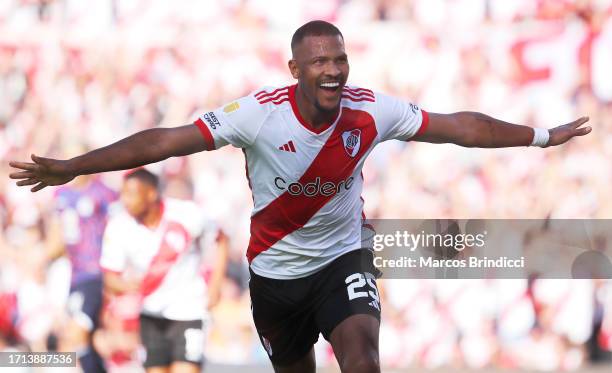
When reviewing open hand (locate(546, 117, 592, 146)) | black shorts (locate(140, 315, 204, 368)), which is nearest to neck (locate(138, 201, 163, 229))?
black shorts (locate(140, 315, 204, 368))

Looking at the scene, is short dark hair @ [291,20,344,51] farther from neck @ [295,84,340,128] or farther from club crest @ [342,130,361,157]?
club crest @ [342,130,361,157]

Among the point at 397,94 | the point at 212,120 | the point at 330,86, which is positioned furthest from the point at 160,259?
the point at 330,86

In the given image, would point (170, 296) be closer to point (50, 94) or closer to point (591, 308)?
point (50, 94)

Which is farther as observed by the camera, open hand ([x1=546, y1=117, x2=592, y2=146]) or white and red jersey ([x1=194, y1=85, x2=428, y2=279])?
open hand ([x1=546, y1=117, x2=592, y2=146])

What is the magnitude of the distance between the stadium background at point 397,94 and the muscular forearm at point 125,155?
7.10 ft

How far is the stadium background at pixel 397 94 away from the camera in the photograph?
665 cm

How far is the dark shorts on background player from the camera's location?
6820 millimetres

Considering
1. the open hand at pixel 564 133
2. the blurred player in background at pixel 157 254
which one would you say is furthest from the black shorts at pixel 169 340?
the open hand at pixel 564 133

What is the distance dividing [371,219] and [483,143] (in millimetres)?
1804

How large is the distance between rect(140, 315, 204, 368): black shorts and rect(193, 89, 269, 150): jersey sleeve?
2432mm

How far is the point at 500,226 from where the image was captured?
675 centimetres

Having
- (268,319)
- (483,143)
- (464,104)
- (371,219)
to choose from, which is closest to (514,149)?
(464,104)

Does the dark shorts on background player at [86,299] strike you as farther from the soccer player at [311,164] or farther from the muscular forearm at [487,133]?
the muscular forearm at [487,133]

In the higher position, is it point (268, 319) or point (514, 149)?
point (514, 149)
